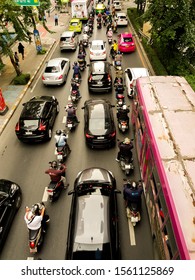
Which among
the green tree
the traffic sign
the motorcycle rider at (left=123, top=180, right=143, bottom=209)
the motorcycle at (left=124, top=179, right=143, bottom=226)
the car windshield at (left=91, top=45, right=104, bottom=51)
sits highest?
the traffic sign

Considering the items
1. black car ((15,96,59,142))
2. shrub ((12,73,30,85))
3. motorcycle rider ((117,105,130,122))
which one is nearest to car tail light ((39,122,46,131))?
black car ((15,96,59,142))

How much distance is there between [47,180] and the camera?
11.8 meters

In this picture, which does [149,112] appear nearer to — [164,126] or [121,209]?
[164,126]

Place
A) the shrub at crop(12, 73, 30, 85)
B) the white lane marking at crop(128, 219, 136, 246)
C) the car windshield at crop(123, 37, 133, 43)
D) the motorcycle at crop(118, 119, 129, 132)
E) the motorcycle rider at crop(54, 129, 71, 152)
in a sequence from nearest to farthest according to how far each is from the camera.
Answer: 1. the white lane marking at crop(128, 219, 136, 246)
2. the motorcycle rider at crop(54, 129, 71, 152)
3. the motorcycle at crop(118, 119, 129, 132)
4. the shrub at crop(12, 73, 30, 85)
5. the car windshield at crop(123, 37, 133, 43)

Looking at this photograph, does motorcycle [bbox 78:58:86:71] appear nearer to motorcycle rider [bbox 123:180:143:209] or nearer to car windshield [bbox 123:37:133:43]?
car windshield [bbox 123:37:133:43]

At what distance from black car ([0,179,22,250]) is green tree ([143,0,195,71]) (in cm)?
1391

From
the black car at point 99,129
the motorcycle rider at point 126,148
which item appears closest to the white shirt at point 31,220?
the motorcycle rider at point 126,148

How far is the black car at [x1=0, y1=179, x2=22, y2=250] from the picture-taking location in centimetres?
905

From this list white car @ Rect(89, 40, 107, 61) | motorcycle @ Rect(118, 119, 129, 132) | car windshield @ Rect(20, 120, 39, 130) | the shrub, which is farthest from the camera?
white car @ Rect(89, 40, 107, 61)

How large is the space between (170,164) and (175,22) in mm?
13848

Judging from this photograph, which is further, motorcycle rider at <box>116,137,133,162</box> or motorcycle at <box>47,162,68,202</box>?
motorcycle rider at <box>116,137,133,162</box>

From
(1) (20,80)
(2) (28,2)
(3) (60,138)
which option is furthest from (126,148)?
(1) (20,80)

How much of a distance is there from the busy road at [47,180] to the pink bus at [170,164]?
98 cm

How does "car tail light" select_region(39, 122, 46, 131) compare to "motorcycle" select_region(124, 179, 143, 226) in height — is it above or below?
above
